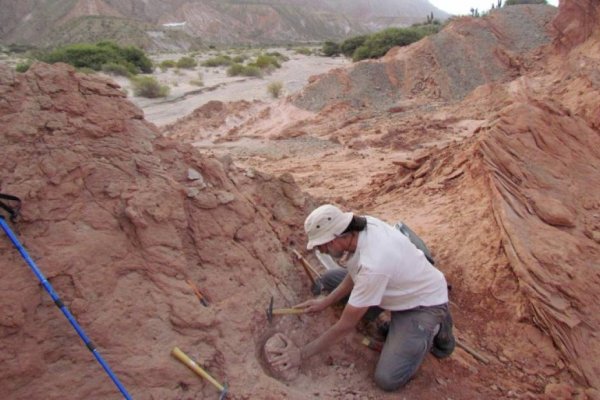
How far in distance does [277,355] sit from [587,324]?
7.34 ft

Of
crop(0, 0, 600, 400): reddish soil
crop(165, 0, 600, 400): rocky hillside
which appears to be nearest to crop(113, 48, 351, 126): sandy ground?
crop(165, 0, 600, 400): rocky hillside

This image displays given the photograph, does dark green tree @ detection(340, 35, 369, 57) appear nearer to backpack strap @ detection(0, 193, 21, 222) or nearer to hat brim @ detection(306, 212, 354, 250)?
hat brim @ detection(306, 212, 354, 250)

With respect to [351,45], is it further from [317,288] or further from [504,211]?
[317,288]

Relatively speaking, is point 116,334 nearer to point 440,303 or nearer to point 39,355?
point 39,355

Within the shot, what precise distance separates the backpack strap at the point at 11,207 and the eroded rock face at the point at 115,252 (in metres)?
0.05

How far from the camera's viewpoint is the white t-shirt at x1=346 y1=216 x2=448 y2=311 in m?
2.38

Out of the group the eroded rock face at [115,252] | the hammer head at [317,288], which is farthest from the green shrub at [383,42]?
the eroded rock face at [115,252]

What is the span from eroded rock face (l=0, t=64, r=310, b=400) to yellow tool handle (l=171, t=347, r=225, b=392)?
0.13 feet

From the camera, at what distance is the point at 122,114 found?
283 cm

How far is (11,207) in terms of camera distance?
6.93 ft

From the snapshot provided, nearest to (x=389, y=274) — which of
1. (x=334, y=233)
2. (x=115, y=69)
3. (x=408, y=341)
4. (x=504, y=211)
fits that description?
(x=334, y=233)

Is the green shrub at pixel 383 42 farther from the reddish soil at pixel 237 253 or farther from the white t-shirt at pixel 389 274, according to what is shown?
the white t-shirt at pixel 389 274

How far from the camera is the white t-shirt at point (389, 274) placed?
2379mm

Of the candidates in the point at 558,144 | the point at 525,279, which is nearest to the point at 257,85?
the point at 558,144
